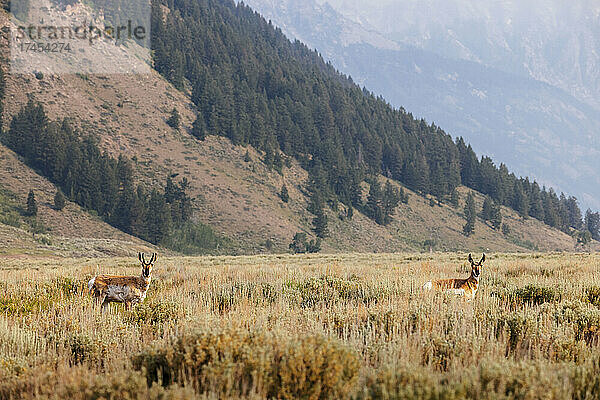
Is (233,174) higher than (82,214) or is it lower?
higher

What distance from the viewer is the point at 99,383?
3.84 m

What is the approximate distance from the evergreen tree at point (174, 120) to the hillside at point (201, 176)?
1058 millimetres

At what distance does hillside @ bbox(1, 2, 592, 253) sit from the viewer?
66375 mm

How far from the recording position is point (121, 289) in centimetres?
908

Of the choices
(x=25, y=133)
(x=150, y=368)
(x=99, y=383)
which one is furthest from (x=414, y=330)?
(x=25, y=133)

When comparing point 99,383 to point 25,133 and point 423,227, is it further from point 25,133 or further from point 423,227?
point 423,227

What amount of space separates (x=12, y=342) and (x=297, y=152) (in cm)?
9072

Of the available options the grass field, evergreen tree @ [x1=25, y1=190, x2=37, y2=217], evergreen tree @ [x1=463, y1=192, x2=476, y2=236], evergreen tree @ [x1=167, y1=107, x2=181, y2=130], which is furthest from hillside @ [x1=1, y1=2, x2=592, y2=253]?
the grass field

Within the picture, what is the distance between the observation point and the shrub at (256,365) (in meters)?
3.89

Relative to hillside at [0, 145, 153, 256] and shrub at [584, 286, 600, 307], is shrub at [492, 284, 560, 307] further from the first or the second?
hillside at [0, 145, 153, 256]

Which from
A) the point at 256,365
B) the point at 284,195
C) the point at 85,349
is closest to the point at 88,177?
the point at 284,195

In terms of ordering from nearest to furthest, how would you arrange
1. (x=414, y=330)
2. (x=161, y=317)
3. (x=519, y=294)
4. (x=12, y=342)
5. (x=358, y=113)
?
(x=12, y=342), (x=414, y=330), (x=161, y=317), (x=519, y=294), (x=358, y=113)

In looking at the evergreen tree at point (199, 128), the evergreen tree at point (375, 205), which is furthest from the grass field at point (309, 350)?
the evergreen tree at point (375, 205)

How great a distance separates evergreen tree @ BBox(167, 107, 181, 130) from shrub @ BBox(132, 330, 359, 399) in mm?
80152
